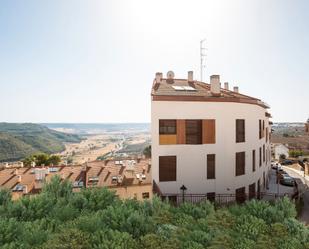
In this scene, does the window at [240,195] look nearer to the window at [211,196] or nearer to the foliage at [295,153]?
the window at [211,196]

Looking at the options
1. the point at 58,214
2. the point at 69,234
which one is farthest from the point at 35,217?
the point at 69,234

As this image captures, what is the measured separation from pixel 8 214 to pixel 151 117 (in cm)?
894

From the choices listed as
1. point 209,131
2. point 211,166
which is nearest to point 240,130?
point 209,131

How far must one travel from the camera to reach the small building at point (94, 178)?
2352 centimetres

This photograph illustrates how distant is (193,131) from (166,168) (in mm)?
2693

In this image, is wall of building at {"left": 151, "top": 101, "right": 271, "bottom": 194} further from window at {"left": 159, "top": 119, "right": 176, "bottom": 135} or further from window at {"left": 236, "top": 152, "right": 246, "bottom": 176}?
window at {"left": 236, "top": 152, "right": 246, "bottom": 176}

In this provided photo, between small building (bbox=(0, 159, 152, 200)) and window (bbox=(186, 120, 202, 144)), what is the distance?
308 inches

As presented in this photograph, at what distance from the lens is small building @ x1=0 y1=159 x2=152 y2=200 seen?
23516 mm

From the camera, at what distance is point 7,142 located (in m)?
121

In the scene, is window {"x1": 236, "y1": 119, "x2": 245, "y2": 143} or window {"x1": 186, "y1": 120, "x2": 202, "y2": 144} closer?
window {"x1": 186, "y1": 120, "x2": 202, "y2": 144}


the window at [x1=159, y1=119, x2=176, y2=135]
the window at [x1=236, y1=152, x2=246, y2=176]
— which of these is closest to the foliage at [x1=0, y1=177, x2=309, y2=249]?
the window at [x1=159, y1=119, x2=176, y2=135]

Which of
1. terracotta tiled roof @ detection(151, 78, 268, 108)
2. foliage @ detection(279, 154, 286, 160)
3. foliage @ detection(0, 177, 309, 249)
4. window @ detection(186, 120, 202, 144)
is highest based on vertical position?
terracotta tiled roof @ detection(151, 78, 268, 108)

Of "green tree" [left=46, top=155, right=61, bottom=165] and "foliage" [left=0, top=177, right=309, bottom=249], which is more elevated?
"foliage" [left=0, top=177, right=309, bottom=249]

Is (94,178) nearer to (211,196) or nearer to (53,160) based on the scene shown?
(211,196)
